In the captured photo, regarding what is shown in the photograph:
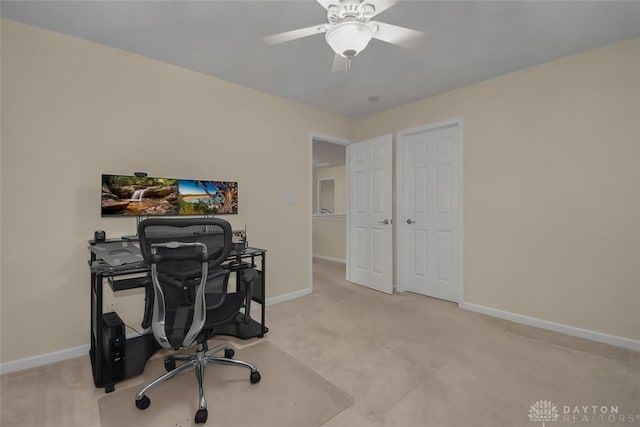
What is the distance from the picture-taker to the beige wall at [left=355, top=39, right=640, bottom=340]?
2422 mm

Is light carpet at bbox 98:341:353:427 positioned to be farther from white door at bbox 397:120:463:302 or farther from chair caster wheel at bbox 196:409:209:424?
white door at bbox 397:120:463:302

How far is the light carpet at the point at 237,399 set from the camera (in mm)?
1603

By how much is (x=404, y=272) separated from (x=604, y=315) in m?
1.99

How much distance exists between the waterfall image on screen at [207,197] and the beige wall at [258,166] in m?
0.14

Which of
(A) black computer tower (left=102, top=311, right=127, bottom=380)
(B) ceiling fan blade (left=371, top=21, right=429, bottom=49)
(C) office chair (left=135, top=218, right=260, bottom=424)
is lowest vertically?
(A) black computer tower (left=102, top=311, right=127, bottom=380)

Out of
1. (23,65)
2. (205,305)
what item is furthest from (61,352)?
(23,65)

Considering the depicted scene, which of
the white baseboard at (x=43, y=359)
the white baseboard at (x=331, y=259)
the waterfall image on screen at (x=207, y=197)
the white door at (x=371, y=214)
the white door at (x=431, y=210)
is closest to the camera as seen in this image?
the white baseboard at (x=43, y=359)

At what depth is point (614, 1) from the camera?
1.93 metres

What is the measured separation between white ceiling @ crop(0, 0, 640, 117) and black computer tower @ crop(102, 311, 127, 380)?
85.3 inches

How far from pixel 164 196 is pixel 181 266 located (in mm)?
1281

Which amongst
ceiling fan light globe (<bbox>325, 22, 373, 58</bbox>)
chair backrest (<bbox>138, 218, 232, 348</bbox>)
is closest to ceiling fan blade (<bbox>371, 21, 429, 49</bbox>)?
ceiling fan light globe (<bbox>325, 22, 373, 58</bbox>)

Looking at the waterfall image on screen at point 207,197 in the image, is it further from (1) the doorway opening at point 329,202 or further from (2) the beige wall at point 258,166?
(1) the doorway opening at point 329,202

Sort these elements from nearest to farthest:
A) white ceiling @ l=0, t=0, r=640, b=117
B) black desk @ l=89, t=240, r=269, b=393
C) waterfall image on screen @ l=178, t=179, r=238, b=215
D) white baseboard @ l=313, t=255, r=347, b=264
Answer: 1. black desk @ l=89, t=240, r=269, b=393
2. white ceiling @ l=0, t=0, r=640, b=117
3. waterfall image on screen @ l=178, t=179, r=238, b=215
4. white baseboard @ l=313, t=255, r=347, b=264

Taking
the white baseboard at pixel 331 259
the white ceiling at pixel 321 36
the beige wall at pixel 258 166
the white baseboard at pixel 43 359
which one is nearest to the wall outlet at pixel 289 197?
the beige wall at pixel 258 166
